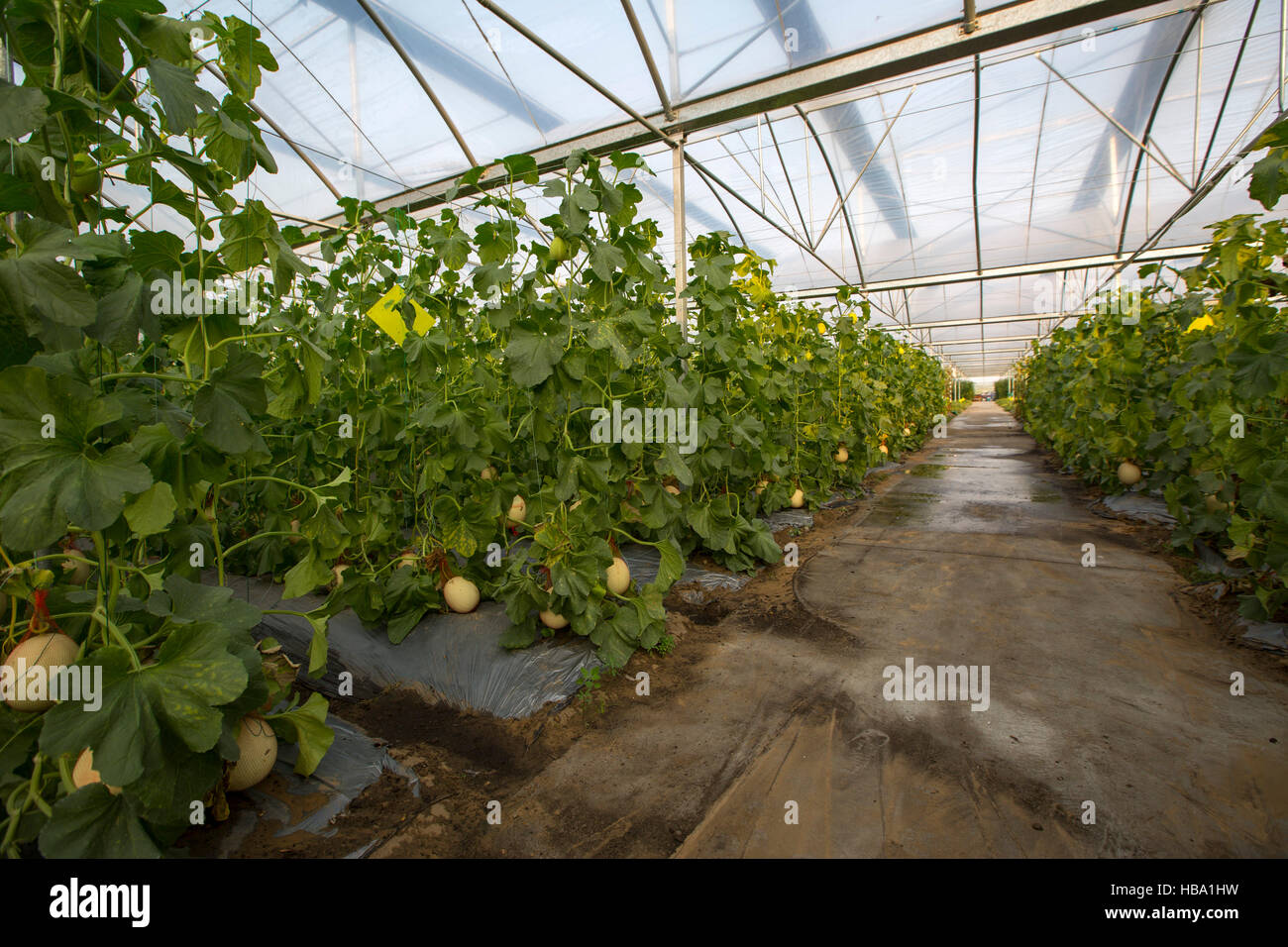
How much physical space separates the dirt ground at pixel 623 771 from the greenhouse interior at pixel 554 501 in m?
0.02

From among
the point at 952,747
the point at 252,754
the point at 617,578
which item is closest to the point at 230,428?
the point at 252,754

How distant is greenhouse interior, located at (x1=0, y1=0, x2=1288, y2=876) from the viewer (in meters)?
1.26

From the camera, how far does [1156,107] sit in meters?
6.67

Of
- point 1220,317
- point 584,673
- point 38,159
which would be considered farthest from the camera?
A: point 1220,317

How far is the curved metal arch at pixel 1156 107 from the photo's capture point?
18.1 ft

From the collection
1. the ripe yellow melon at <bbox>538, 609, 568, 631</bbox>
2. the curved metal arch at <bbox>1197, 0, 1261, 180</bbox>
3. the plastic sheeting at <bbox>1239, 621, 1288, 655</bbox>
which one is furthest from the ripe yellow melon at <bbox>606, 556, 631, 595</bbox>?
the curved metal arch at <bbox>1197, 0, 1261, 180</bbox>

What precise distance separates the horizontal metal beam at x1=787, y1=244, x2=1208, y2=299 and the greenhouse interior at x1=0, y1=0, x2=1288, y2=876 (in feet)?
8.66

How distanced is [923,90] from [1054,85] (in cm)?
143

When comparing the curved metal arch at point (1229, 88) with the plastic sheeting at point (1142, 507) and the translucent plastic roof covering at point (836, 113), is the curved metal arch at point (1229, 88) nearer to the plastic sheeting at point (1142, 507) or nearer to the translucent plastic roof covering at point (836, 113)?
the translucent plastic roof covering at point (836, 113)

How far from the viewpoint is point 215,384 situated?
4.42 feet

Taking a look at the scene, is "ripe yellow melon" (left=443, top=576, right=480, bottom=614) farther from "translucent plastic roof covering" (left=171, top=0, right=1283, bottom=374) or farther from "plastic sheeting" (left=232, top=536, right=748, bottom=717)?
"translucent plastic roof covering" (left=171, top=0, right=1283, bottom=374)

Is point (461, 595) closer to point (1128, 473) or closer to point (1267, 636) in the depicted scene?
point (1267, 636)
